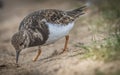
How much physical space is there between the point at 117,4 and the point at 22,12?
8.12 meters

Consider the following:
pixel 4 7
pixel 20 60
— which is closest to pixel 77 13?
pixel 20 60

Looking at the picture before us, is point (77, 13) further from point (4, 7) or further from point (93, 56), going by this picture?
point (4, 7)

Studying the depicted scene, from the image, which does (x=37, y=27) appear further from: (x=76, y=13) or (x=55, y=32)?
(x=76, y=13)

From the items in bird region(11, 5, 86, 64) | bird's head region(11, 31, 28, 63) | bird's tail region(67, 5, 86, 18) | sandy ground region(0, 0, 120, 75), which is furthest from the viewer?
bird's tail region(67, 5, 86, 18)

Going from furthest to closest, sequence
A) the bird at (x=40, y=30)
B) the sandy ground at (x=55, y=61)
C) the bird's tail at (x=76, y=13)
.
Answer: the bird's tail at (x=76, y=13)
the bird at (x=40, y=30)
the sandy ground at (x=55, y=61)

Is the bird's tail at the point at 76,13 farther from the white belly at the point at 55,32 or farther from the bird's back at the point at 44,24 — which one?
the white belly at the point at 55,32

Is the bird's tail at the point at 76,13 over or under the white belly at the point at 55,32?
over

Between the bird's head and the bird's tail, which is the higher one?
the bird's tail

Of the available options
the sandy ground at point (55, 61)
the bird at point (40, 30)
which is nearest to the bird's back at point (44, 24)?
the bird at point (40, 30)

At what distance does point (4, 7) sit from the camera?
19.6 meters

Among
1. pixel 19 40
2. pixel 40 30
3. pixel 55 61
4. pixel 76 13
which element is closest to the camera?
pixel 55 61

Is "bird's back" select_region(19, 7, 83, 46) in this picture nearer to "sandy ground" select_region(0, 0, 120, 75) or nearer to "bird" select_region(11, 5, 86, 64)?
"bird" select_region(11, 5, 86, 64)

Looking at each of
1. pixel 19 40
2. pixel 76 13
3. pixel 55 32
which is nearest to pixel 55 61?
pixel 55 32

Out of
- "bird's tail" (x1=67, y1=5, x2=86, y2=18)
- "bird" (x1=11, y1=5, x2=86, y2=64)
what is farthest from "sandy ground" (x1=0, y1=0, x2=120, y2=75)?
"bird's tail" (x1=67, y1=5, x2=86, y2=18)
